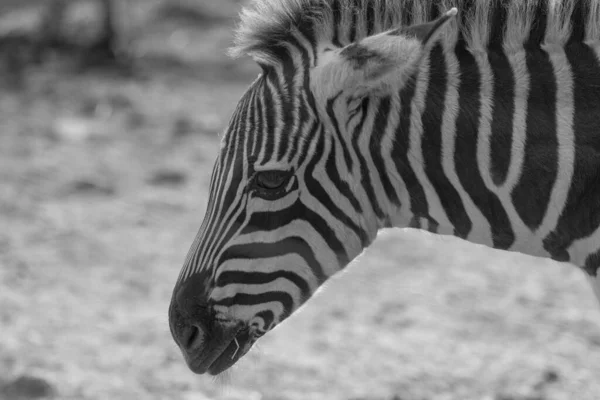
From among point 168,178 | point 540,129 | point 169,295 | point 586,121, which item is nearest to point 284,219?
point 540,129

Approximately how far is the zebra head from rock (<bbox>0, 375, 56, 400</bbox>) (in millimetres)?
1876

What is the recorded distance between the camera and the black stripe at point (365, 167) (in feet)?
9.34

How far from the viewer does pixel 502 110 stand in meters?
2.83

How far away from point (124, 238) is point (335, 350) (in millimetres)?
2368

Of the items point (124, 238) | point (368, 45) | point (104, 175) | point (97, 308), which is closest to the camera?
point (368, 45)

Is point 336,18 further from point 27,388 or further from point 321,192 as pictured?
point 27,388

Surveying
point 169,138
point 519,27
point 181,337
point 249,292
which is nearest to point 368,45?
point 519,27

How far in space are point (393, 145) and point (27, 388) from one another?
8.95ft

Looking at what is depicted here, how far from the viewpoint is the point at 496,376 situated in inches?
198

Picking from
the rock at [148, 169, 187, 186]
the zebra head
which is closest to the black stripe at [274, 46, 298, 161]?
the zebra head

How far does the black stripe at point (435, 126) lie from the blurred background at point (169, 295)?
66 cm

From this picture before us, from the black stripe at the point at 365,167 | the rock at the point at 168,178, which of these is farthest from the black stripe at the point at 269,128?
the rock at the point at 168,178

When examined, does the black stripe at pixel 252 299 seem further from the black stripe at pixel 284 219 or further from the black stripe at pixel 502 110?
the black stripe at pixel 502 110

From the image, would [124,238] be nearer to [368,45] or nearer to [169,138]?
[169,138]
